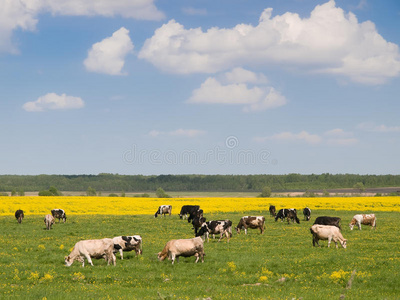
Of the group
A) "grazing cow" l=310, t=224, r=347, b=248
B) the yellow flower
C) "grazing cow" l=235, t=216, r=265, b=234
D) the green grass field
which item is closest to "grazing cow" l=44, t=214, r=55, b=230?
the green grass field

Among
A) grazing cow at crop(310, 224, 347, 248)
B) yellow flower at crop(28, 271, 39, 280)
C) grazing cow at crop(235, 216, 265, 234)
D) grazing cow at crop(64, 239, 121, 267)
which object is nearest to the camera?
yellow flower at crop(28, 271, 39, 280)

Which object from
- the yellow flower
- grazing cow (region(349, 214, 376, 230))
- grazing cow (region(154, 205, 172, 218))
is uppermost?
grazing cow (region(349, 214, 376, 230))

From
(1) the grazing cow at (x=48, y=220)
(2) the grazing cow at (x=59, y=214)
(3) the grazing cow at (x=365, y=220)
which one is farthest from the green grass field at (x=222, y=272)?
(2) the grazing cow at (x=59, y=214)

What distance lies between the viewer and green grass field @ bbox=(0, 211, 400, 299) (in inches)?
657

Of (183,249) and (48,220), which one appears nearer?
(183,249)

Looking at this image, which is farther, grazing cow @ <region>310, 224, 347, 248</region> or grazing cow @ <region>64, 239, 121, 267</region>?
grazing cow @ <region>310, 224, 347, 248</region>

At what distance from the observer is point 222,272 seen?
2047 centimetres

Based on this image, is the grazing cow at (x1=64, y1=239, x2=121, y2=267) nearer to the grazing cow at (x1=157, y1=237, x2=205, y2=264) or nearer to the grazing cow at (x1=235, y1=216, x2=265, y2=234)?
the grazing cow at (x1=157, y1=237, x2=205, y2=264)

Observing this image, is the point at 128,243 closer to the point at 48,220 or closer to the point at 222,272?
the point at 222,272

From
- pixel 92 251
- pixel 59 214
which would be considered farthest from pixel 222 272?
pixel 59 214

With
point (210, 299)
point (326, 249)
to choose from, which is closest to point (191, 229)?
point (326, 249)

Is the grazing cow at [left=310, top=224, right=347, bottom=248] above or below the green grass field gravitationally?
above

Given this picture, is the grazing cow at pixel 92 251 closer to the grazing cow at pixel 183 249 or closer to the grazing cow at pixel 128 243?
the grazing cow at pixel 128 243

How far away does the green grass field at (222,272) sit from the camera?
1669cm
